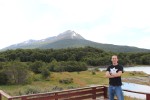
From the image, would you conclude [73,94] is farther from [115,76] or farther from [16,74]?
[16,74]

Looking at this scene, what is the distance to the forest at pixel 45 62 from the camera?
57156 millimetres

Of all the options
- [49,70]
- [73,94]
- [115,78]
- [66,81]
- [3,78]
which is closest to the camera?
[115,78]

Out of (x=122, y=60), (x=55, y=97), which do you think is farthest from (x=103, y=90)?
(x=122, y=60)

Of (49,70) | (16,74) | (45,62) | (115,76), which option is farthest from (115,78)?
(45,62)

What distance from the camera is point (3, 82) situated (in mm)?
56000

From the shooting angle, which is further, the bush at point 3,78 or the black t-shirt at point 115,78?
the bush at point 3,78

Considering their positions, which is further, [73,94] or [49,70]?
[49,70]

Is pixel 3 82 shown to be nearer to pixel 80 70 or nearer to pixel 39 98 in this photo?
pixel 80 70

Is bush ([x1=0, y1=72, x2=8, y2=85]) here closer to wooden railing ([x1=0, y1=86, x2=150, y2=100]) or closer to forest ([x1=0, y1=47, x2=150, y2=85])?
forest ([x1=0, y1=47, x2=150, y2=85])

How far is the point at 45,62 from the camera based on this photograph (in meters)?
93.1

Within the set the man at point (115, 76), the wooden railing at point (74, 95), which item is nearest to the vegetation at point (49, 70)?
the wooden railing at point (74, 95)

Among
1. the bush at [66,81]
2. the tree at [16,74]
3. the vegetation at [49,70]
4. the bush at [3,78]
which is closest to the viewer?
the vegetation at [49,70]

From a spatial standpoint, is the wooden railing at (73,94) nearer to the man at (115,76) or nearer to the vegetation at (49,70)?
the man at (115,76)

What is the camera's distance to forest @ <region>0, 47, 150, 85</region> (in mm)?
57156
